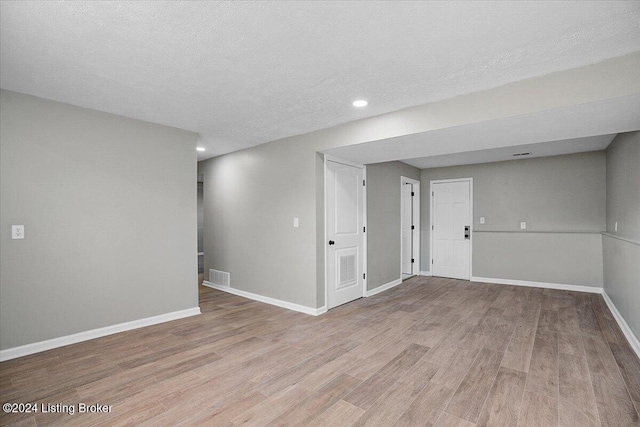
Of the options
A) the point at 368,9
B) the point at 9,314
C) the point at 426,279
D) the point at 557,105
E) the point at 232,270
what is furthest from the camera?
the point at 426,279

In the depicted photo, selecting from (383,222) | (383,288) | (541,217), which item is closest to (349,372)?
(383,288)

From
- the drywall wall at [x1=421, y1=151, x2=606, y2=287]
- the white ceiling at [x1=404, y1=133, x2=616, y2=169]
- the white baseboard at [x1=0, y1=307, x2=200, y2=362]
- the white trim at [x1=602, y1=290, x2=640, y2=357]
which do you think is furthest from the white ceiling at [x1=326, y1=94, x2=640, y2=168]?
the white baseboard at [x1=0, y1=307, x2=200, y2=362]

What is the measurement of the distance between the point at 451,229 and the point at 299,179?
3.93 metres

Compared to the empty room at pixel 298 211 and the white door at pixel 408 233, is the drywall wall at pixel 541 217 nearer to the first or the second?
the empty room at pixel 298 211

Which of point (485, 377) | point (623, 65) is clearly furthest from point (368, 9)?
point (485, 377)

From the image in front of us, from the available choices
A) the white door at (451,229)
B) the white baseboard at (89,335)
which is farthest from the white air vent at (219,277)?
the white door at (451,229)

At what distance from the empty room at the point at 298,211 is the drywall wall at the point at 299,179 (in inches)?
1.0

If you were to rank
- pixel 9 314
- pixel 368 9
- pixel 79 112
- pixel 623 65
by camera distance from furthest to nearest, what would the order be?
1. pixel 79 112
2. pixel 9 314
3. pixel 623 65
4. pixel 368 9

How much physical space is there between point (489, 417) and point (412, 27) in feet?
8.41

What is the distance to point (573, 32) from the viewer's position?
1.94 metres

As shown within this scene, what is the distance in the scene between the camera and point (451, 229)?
6.62m

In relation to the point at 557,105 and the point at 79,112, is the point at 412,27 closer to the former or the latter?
the point at 557,105

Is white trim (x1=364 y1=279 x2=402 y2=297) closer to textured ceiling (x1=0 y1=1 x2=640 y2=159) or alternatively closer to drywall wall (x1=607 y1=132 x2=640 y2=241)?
textured ceiling (x1=0 y1=1 x2=640 y2=159)

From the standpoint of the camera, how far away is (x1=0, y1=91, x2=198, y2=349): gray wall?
2.92 meters
